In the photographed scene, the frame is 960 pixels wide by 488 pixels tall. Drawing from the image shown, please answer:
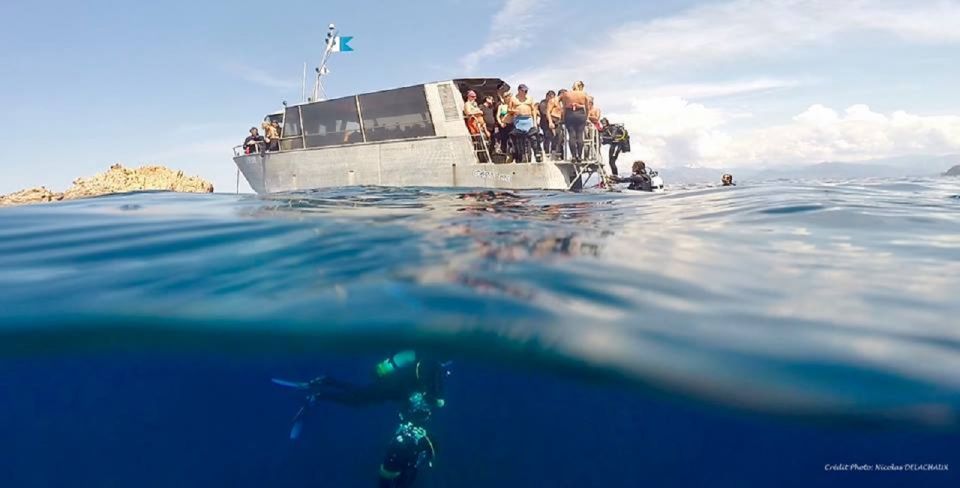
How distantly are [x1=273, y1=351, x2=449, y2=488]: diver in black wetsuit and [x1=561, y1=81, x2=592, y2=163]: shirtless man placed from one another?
13294 millimetres

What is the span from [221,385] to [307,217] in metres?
2.33

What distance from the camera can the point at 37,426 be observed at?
855 cm

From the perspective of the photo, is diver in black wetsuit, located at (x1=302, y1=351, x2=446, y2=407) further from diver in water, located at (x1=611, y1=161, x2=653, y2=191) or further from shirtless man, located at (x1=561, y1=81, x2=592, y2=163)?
shirtless man, located at (x1=561, y1=81, x2=592, y2=163)

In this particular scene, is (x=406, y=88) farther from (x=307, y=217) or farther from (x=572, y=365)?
(x=572, y=365)

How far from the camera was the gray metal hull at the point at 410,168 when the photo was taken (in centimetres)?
1752

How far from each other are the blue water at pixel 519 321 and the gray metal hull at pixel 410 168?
9756 millimetres

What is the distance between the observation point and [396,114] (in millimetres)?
19344

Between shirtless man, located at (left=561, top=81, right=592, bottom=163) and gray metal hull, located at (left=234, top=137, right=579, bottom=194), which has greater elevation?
shirtless man, located at (left=561, top=81, right=592, bottom=163)

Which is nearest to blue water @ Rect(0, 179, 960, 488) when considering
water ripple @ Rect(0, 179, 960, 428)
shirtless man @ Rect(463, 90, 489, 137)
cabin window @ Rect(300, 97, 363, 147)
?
water ripple @ Rect(0, 179, 960, 428)

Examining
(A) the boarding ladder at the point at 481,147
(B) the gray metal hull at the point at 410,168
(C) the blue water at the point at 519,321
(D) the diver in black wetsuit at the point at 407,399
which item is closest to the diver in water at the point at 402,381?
(D) the diver in black wetsuit at the point at 407,399

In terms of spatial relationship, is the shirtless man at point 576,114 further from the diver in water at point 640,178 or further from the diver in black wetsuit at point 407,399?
the diver in black wetsuit at point 407,399

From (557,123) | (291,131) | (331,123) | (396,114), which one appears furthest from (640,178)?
(291,131)

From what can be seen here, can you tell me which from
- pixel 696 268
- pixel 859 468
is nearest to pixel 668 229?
pixel 696 268

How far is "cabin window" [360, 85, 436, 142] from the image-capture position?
1877 centimetres
